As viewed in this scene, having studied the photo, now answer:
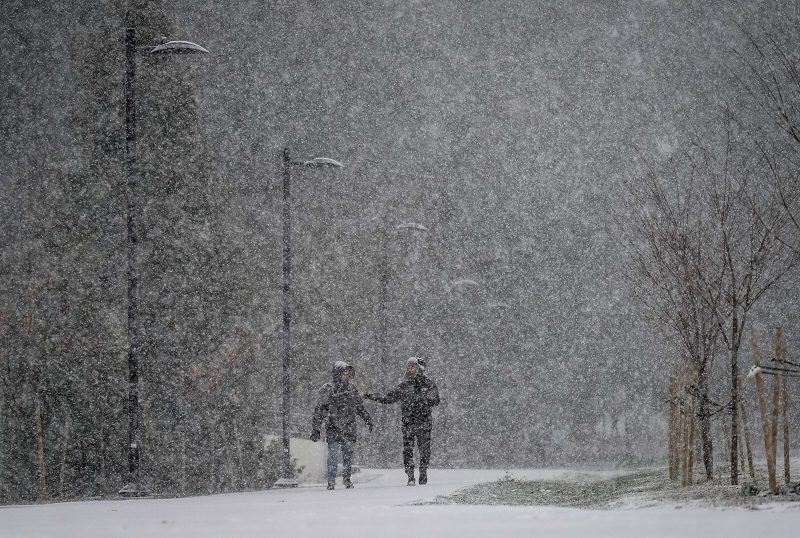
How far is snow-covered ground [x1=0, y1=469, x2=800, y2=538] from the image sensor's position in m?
9.16

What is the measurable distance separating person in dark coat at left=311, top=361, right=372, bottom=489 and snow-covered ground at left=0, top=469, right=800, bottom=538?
332 centimetres

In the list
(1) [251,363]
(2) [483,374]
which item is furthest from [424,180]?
(1) [251,363]

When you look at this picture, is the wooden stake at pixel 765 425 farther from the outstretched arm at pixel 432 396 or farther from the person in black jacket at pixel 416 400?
the person in black jacket at pixel 416 400

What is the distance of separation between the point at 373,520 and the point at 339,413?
26.0ft

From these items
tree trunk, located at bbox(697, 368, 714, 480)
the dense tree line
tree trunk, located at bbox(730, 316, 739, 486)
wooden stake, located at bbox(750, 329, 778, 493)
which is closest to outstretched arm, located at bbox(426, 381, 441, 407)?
tree trunk, located at bbox(697, 368, 714, 480)

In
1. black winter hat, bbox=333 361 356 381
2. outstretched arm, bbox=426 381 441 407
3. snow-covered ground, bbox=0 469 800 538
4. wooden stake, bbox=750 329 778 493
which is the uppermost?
black winter hat, bbox=333 361 356 381

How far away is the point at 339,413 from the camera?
62.8 feet

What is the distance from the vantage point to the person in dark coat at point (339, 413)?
19.1m

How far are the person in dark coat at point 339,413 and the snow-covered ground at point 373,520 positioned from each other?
131 inches

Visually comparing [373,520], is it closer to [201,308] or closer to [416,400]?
[416,400]

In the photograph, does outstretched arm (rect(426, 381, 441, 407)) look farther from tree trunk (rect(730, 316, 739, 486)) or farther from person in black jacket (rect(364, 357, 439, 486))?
tree trunk (rect(730, 316, 739, 486))

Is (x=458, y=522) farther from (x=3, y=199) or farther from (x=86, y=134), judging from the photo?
(x=3, y=199)

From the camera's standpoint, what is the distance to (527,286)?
59594mm

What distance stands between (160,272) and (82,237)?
73.0 inches
